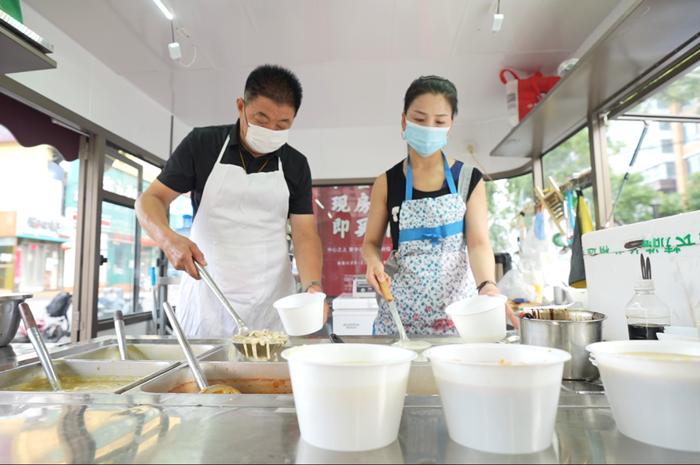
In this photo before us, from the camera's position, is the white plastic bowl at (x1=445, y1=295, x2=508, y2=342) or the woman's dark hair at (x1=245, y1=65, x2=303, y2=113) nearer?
the white plastic bowl at (x1=445, y1=295, x2=508, y2=342)

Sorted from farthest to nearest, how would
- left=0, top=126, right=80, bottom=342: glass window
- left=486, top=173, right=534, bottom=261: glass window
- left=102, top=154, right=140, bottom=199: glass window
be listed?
left=0, top=126, right=80, bottom=342: glass window, left=486, top=173, right=534, bottom=261: glass window, left=102, top=154, right=140, bottom=199: glass window

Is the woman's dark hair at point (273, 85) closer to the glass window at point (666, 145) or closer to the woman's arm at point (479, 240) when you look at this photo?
the woman's arm at point (479, 240)

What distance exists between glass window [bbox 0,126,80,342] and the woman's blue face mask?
13.5 feet

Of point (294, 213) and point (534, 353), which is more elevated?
point (294, 213)

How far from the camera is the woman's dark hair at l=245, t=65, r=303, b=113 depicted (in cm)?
152

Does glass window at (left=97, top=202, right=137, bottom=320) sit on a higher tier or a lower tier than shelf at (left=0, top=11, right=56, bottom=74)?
lower

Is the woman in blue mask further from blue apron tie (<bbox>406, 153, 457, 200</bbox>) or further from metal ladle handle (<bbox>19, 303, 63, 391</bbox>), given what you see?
metal ladle handle (<bbox>19, 303, 63, 391</bbox>)

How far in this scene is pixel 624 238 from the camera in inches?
41.2

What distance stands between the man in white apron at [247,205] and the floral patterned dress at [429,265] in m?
0.33

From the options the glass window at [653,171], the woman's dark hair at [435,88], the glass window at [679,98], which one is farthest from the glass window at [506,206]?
the woman's dark hair at [435,88]

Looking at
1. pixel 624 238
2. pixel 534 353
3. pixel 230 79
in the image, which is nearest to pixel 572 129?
pixel 624 238

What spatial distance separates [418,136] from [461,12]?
1.36m

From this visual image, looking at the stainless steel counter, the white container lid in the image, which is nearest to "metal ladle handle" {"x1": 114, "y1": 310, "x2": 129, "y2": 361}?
the stainless steel counter

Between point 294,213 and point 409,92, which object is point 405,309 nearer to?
point 294,213
